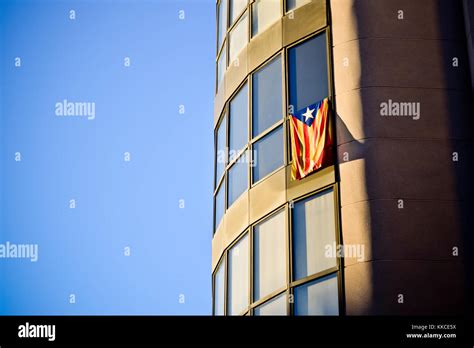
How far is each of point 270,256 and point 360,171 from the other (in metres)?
2.91

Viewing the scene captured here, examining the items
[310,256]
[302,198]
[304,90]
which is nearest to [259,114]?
[304,90]

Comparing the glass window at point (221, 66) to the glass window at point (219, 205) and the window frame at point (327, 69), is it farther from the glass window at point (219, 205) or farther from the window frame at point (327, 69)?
the window frame at point (327, 69)

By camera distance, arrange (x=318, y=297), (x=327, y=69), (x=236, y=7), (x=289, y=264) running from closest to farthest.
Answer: (x=318, y=297) → (x=289, y=264) → (x=327, y=69) → (x=236, y=7)

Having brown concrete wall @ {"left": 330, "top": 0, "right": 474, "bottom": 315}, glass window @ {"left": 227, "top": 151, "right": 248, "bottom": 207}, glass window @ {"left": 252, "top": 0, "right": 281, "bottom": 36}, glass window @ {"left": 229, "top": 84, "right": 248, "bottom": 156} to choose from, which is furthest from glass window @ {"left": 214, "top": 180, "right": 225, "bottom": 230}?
brown concrete wall @ {"left": 330, "top": 0, "right": 474, "bottom": 315}

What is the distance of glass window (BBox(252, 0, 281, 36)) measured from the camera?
20641 millimetres

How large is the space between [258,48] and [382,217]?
6.35 metres

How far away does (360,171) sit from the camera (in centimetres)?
1705

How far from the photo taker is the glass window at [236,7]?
22.5m

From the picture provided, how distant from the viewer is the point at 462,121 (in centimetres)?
1762

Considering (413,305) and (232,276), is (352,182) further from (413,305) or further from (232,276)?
(232,276)

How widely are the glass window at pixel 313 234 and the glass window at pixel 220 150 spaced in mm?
4673

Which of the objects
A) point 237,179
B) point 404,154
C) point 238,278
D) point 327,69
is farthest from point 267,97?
point 238,278

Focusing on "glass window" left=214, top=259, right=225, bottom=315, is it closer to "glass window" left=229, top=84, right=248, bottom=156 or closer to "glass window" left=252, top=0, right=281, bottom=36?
"glass window" left=229, top=84, right=248, bottom=156

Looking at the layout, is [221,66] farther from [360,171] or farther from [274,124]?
[360,171]
